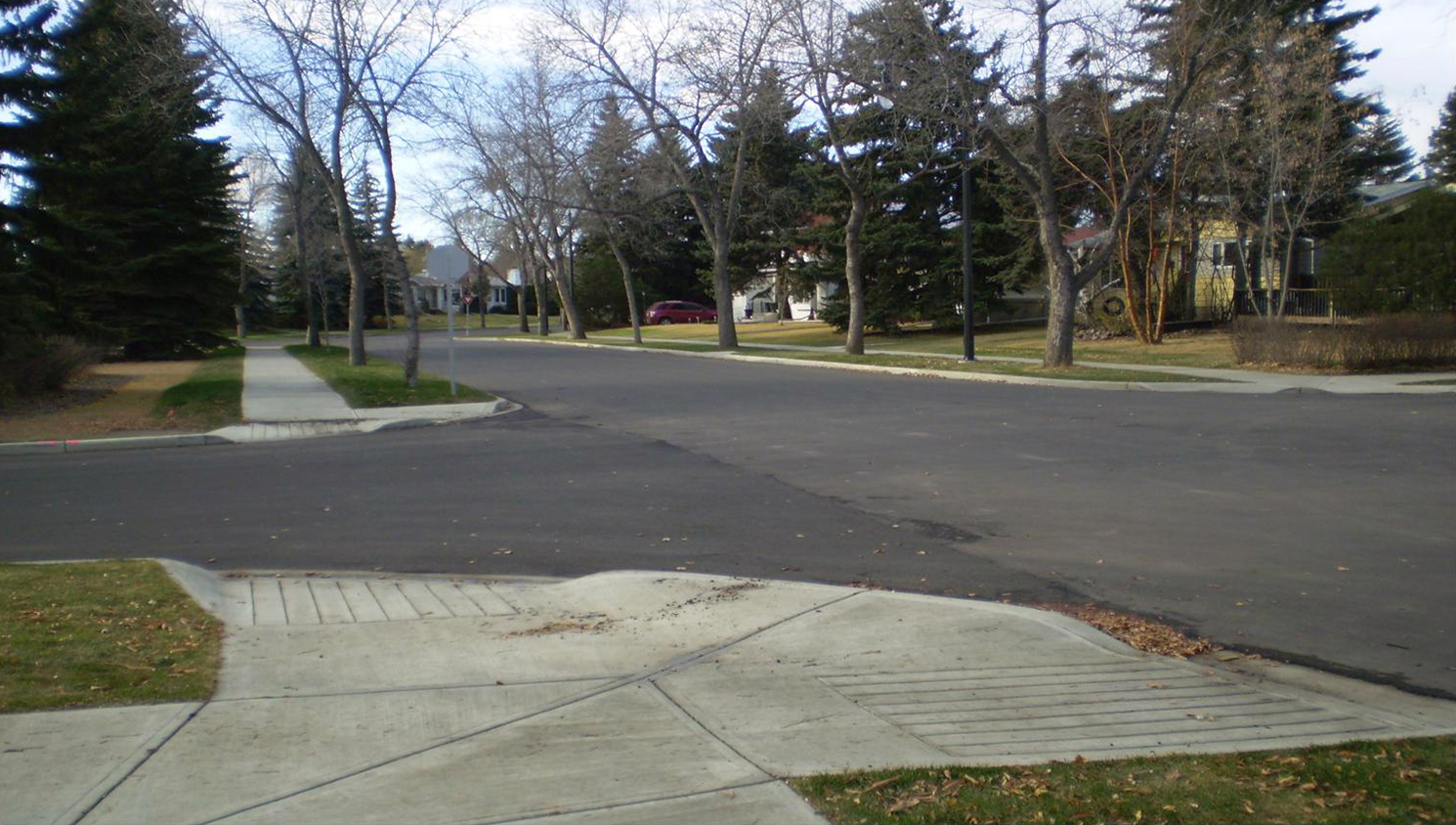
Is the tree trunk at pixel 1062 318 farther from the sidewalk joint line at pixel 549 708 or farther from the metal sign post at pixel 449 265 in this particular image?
the sidewalk joint line at pixel 549 708

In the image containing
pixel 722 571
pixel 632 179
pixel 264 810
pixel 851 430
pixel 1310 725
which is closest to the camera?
pixel 264 810

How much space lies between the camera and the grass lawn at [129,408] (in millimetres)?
18062

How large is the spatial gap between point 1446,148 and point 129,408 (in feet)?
204

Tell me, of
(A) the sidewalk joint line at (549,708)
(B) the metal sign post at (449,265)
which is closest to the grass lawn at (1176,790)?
(A) the sidewalk joint line at (549,708)

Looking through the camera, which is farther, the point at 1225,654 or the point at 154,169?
the point at 154,169

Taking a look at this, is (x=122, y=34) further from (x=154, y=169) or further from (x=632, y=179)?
(x=632, y=179)

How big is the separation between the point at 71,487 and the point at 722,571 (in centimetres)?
801

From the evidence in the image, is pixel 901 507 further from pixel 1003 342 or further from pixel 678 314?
pixel 678 314

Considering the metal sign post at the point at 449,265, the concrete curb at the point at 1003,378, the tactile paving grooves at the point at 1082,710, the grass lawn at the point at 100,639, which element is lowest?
the tactile paving grooves at the point at 1082,710

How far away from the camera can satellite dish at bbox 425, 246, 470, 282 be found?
22.7 m

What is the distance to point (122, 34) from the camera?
89.0 feet

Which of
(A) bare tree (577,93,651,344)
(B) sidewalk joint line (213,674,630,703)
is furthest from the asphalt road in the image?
(A) bare tree (577,93,651,344)

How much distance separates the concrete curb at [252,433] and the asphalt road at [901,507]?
71cm

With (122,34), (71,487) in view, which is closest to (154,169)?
(122,34)
